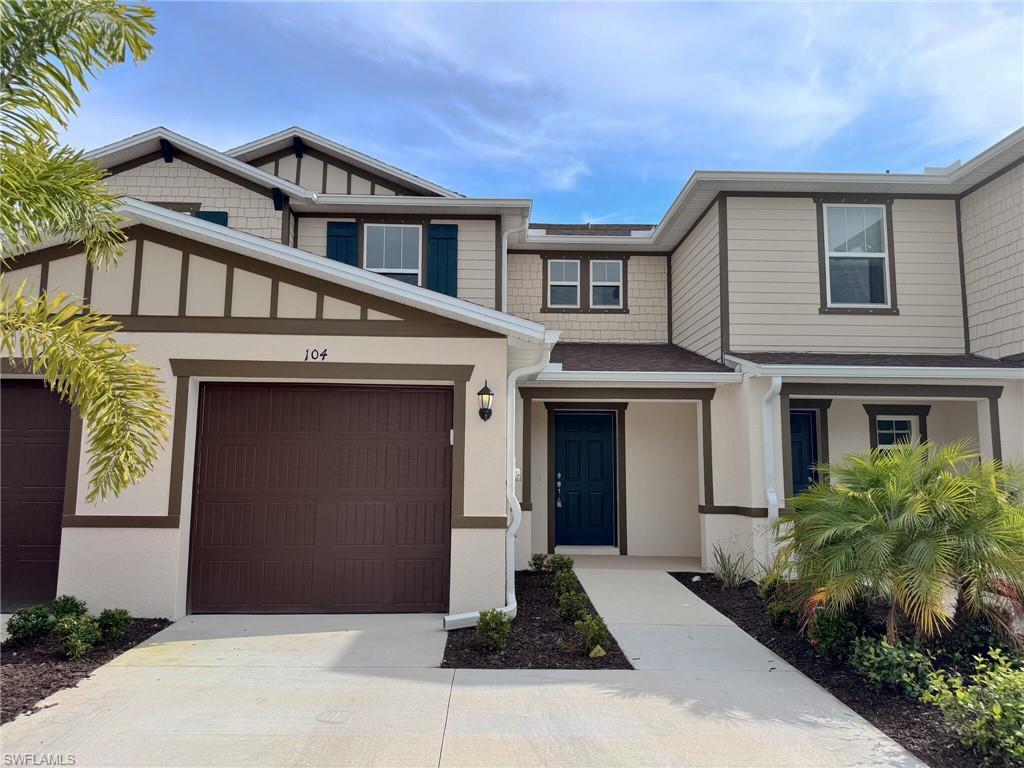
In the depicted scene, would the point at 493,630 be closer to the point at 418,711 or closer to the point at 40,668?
the point at 418,711

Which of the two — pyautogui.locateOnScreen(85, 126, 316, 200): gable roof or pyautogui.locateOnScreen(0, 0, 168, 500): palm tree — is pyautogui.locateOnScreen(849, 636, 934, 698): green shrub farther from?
pyautogui.locateOnScreen(85, 126, 316, 200): gable roof

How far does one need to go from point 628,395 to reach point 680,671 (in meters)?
4.77

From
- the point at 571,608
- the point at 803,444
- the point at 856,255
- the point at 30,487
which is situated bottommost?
the point at 571,608

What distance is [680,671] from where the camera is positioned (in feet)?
16.9

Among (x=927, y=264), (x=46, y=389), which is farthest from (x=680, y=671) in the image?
(x=927, y=264)

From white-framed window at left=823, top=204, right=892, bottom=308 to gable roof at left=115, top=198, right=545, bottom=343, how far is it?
5560 mm

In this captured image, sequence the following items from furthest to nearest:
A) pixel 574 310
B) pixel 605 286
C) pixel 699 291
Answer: pixel 605 286 → pixel 574 310 → pixel 699 291

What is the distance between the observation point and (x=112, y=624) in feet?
18.5

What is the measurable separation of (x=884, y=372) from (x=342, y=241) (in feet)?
26.0

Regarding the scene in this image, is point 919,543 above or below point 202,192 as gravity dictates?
below

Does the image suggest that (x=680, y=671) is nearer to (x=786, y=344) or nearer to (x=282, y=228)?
(x=786, y=344)

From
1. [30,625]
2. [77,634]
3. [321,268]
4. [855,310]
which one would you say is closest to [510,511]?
[321,268]

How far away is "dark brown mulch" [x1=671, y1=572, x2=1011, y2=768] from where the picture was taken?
371 cm

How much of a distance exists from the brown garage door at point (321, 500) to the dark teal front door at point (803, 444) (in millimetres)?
6028
